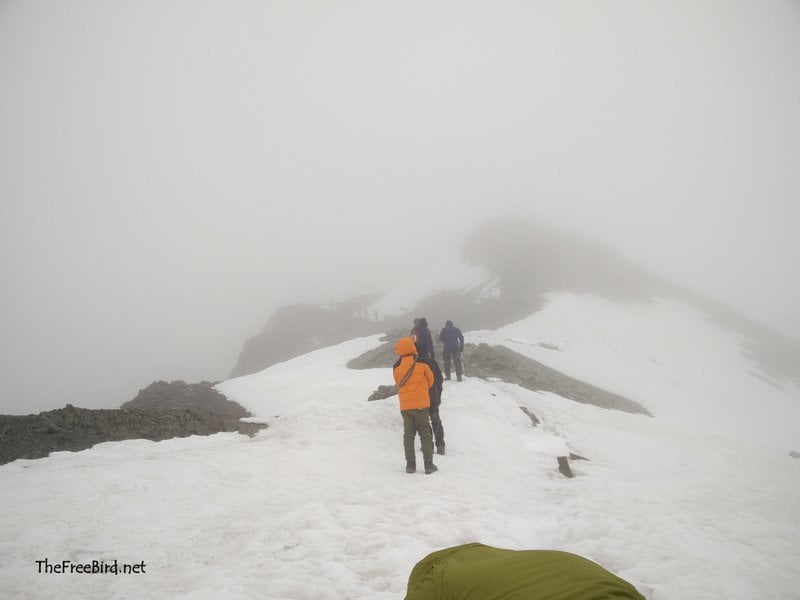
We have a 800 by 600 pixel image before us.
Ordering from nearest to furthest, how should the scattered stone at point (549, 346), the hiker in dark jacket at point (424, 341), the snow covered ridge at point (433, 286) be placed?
the hiker in dark jacket at point (424, 341), the scattered stone at point (549, 346), the snow covered ridge at point (433, 286)

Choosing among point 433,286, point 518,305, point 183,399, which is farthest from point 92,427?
point 433,286

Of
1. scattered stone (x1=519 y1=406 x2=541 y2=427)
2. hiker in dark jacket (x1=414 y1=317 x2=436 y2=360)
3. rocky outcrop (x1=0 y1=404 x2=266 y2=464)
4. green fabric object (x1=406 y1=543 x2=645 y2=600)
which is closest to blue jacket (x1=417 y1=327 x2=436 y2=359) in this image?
hiker in dark jacket (x1=414 y1=317 x2=436 y2=360)

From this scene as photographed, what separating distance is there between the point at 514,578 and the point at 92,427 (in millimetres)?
11863

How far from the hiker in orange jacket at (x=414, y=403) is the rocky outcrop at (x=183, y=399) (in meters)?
9.64

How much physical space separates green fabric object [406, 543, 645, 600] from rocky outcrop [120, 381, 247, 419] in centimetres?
1494

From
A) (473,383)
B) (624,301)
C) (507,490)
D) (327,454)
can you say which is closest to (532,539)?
(507,490)

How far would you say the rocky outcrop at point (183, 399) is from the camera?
17.4m

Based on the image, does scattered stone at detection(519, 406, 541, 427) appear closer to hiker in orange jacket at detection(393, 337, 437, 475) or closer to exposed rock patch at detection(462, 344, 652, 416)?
exposed rock patch at detection(462, 344, 652, 416)

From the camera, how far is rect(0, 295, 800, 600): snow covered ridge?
4965 millimetres

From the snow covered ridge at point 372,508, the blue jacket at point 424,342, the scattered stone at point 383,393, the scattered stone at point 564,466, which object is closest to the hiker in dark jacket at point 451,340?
the snow covered ridge at point 372,508

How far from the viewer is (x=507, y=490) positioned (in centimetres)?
861

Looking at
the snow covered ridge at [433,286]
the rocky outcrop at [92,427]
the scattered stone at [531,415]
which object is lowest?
A: the scattered stone at [531,415]

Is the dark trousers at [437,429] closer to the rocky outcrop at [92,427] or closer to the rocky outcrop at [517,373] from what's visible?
the rocky outcrop at [92,427]

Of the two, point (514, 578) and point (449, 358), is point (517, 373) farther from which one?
point (514, 578)
